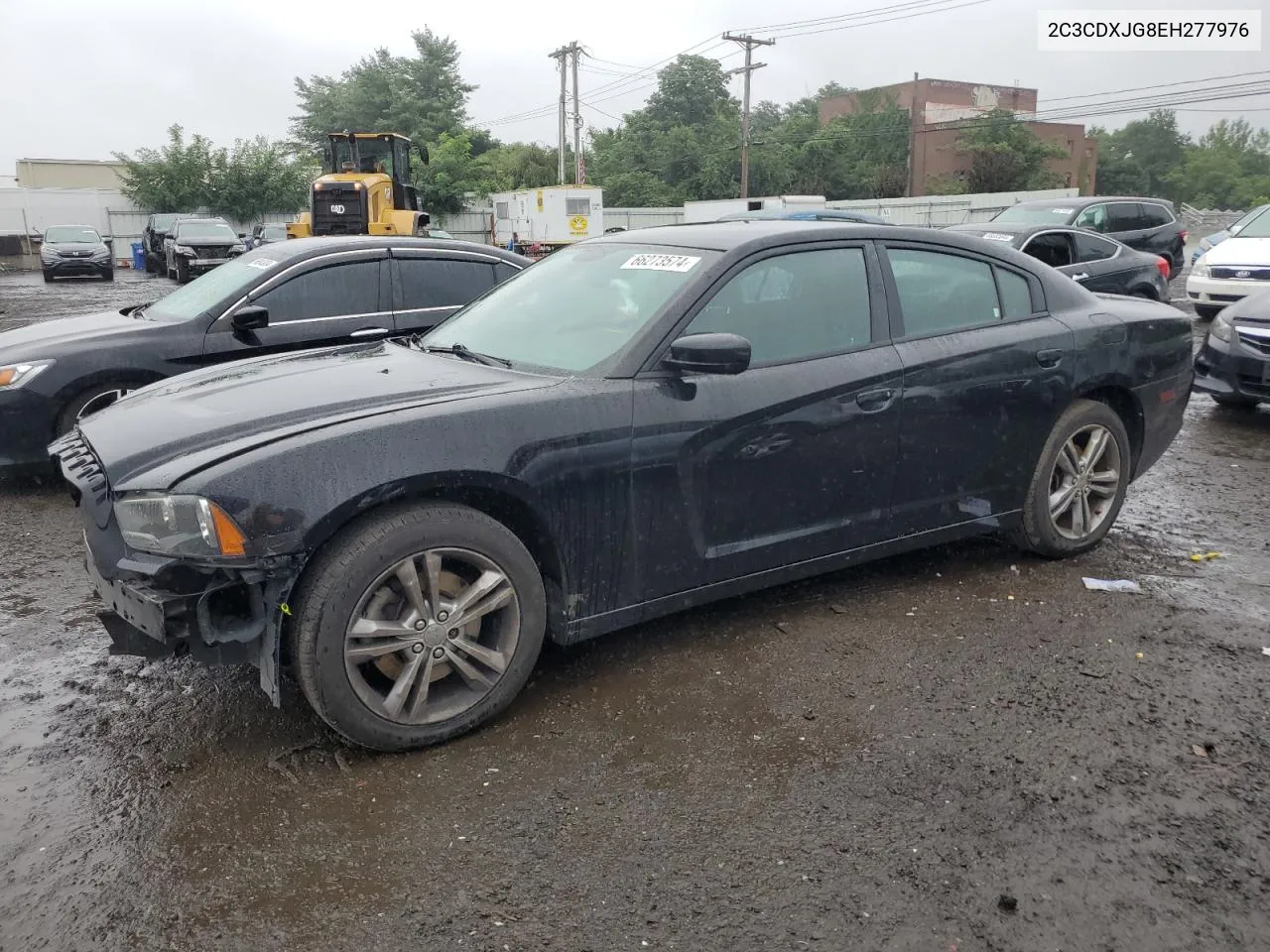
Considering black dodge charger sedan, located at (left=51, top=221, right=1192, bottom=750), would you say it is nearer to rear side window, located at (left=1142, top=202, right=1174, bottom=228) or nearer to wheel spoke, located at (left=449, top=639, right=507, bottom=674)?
wheel spoke, located at (left=449, top=639, right=507, bottom=674)

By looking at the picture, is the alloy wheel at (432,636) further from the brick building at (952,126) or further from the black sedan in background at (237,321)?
the brick building at (952,126)

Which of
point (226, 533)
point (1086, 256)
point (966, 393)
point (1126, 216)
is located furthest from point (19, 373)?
point (1126, 216)

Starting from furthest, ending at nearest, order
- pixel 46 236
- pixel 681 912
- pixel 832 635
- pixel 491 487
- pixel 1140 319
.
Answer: pixel 46 236 → pixel 1140 319 → pixel 832 635 → pixel 491 487 → pixel 681 912

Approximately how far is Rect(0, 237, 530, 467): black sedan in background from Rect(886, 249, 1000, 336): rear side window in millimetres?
3470

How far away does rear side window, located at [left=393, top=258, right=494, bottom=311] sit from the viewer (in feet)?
23.0

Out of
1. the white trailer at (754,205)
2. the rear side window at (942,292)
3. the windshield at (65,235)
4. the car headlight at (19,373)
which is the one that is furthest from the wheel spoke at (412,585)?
the windshield at (65,235)

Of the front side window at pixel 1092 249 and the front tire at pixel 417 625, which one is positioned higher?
the front side window at pixel 1092 249

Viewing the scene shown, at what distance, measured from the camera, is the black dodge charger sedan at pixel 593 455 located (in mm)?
3023

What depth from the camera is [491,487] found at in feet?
10.7

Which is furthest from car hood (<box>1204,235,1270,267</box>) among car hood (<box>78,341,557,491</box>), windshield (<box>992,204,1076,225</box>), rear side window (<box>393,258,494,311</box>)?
car hood (<box>78,341,557,491</box>)

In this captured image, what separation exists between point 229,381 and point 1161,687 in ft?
11.7

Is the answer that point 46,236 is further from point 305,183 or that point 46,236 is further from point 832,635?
point 832,635

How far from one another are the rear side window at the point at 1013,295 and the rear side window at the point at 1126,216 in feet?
43.9

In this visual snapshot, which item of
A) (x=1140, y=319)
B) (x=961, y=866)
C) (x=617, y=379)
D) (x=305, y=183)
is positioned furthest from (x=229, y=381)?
(x=305, y=183)
